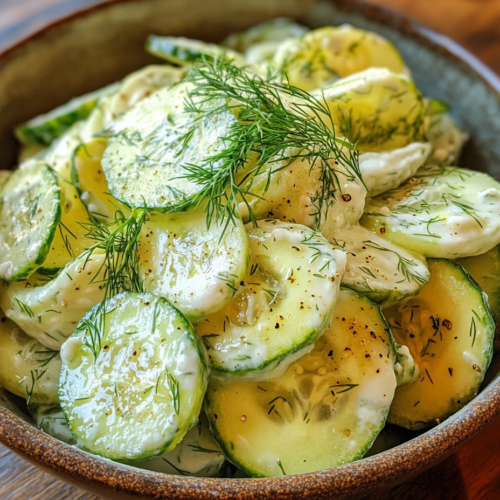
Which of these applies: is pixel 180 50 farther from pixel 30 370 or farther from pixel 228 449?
pixel 228 449

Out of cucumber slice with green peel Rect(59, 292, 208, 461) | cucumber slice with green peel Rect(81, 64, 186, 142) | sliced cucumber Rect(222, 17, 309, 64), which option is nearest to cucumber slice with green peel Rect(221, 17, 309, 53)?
sliced cucumber Rect(222, 17, 309, 64)

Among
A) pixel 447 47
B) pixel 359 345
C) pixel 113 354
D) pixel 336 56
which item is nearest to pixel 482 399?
pixel 359 345

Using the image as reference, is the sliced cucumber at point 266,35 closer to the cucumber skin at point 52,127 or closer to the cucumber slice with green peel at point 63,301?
the cucumber skin at point 52,127

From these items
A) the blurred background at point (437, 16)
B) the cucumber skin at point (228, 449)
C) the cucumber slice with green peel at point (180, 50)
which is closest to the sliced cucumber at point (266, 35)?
the cucumber slice with green peel at point (180, 50)

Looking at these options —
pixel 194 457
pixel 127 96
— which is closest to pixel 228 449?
pixel 194 457

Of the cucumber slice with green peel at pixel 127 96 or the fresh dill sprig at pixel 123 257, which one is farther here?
the cucumber slice with green peel at pixel 127 96

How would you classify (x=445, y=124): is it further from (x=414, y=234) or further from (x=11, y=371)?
(x=11, y=371)
